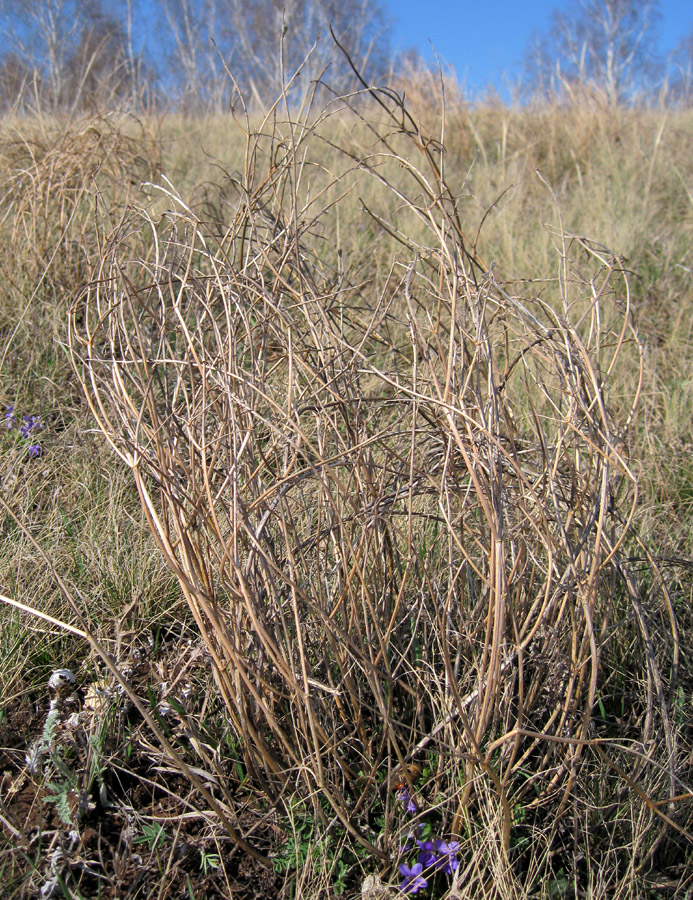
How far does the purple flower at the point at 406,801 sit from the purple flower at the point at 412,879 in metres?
0.08

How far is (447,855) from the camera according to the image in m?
1.04

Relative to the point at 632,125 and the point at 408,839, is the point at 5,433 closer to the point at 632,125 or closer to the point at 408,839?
the point at 408,839

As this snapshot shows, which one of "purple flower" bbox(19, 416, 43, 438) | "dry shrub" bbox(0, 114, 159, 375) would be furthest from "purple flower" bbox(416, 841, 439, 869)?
"dry shrub" bbox(0, 114, 159, 375)

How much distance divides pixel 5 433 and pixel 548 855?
1805 millimetres

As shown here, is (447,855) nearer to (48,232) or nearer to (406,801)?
(406,801)

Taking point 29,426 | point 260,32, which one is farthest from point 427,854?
point 260,32

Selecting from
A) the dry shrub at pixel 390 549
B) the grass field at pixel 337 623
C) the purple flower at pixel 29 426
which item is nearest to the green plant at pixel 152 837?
the grass field at pixel 337 623

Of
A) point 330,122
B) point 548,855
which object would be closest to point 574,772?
point 548,855

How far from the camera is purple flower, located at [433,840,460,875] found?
3.38 ft

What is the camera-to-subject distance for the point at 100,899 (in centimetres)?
104

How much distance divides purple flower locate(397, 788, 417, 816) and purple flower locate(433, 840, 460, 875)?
60mm

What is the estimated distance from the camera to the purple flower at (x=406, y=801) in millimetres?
1083

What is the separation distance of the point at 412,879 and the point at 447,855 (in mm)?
64

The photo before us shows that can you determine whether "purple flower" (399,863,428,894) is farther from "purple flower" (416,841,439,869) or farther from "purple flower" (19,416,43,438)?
"purple flower" (19,416,43,438)
